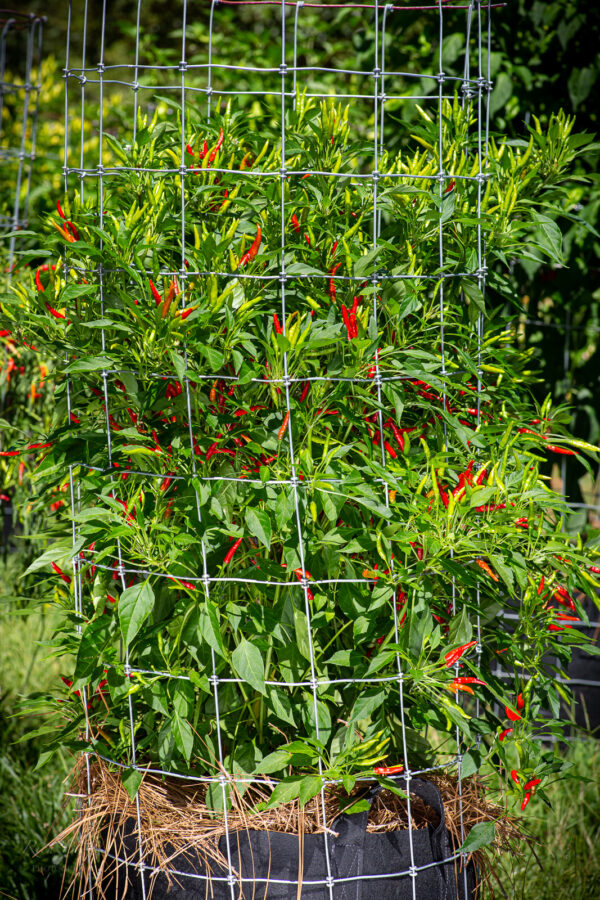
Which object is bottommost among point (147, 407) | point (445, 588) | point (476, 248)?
point (445, 588)

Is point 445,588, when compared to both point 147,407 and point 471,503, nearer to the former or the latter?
point 471,503

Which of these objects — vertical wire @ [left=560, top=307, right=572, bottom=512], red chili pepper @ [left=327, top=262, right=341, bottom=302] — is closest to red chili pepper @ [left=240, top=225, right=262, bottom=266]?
red chili pepper @ [left=327, top=262, right=341, bottom=302]

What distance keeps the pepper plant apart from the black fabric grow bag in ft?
0.33

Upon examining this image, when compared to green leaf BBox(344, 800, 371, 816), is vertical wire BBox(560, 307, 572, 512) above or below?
above

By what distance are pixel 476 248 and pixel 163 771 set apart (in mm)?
1056

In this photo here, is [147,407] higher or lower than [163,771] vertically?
higher

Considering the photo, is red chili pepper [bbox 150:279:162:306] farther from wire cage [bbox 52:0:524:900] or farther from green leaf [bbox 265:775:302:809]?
green leaf [bbox 265:775:302:809]

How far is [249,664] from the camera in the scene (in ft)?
4.34

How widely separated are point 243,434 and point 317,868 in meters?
0.73

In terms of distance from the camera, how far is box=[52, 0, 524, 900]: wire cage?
1337 millimetres

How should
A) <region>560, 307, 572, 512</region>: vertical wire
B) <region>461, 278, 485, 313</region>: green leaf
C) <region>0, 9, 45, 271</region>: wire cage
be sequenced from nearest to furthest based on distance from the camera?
<region>461, 278, 485, 313</region>: green leaf → <region>560, 307, 572, 512</region>: vertical wire → <region>0, 9, 45, 271</region>: wire cage

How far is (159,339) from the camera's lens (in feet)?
4.30

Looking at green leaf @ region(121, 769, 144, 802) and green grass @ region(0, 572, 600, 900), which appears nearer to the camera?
green leaf @ region(121, 769, 144, 802)

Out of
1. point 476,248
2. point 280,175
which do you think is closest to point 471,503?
point 476,248
